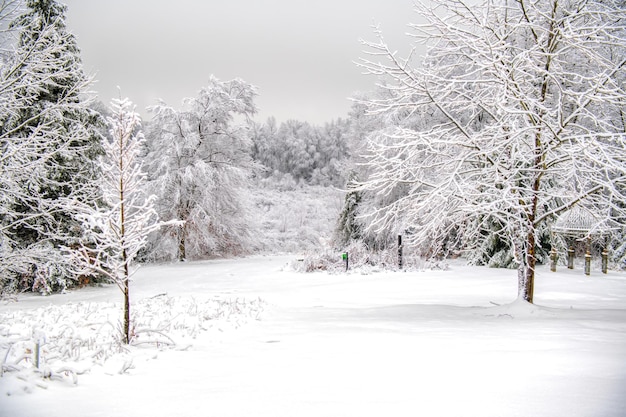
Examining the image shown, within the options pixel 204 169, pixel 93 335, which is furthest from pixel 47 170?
pixel 93 335

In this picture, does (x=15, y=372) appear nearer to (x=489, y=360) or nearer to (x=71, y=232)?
(x=489, y=360)

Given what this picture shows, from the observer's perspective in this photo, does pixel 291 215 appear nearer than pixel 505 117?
No

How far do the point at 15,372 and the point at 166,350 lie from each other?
1747mm

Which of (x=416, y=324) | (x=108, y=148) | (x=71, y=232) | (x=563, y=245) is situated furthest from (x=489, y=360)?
(x=563, y=245)

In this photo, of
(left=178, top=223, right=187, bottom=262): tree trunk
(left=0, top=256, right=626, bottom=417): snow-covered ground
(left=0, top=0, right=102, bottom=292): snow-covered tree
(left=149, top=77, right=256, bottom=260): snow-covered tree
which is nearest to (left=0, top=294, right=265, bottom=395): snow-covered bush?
(left=0, top=256, right=626, bottom=417): snow-covered ground

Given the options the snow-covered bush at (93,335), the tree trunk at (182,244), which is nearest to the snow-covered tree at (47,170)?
the snow-covered bush at (93,335)

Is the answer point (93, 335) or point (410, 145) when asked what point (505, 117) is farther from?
point (93, 335)

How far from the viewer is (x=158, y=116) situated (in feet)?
82.5

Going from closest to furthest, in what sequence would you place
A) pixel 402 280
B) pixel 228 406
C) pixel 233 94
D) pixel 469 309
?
pixel 228 406 < pixel 469 309 < pixel 402 280 < pixel 233 94

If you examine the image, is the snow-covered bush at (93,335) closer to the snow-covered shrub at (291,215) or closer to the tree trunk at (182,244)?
the tree trunk at (182,244)

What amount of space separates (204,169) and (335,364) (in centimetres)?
2125

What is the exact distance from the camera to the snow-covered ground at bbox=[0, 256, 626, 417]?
3.14 metres

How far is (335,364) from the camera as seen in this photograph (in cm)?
429

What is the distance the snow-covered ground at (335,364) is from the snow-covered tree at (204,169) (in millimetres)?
15605
